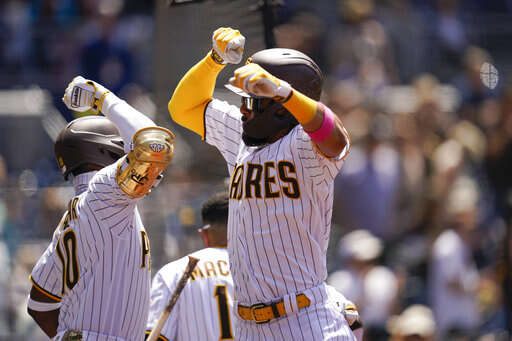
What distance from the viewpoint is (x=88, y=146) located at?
160 inches

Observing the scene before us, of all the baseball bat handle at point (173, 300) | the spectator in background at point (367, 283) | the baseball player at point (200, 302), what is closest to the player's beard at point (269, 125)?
the baseball bat handle at point (173, 300)

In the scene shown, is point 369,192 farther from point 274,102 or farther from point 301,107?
point 301,107

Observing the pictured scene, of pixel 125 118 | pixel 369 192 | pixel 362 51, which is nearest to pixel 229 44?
pixel 125 118

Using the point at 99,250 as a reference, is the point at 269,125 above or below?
above

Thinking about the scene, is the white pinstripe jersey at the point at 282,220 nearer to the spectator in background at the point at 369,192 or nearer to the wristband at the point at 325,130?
the wristband at the point at 325,130

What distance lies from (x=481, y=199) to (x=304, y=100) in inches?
193

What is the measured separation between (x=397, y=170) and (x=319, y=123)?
4.62 m

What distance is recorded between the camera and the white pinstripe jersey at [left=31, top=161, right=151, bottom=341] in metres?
3.79

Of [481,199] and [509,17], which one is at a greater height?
[509,17]

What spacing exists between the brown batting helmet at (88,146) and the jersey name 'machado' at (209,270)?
945mm

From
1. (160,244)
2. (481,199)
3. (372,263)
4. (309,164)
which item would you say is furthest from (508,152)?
(309,164)

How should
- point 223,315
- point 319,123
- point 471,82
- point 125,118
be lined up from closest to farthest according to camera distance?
point 319,123 → point 125,118 → point 223,315 → point 471,82

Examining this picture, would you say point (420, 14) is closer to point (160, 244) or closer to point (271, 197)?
point (160, 244)

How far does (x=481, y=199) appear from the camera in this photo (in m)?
7.82
